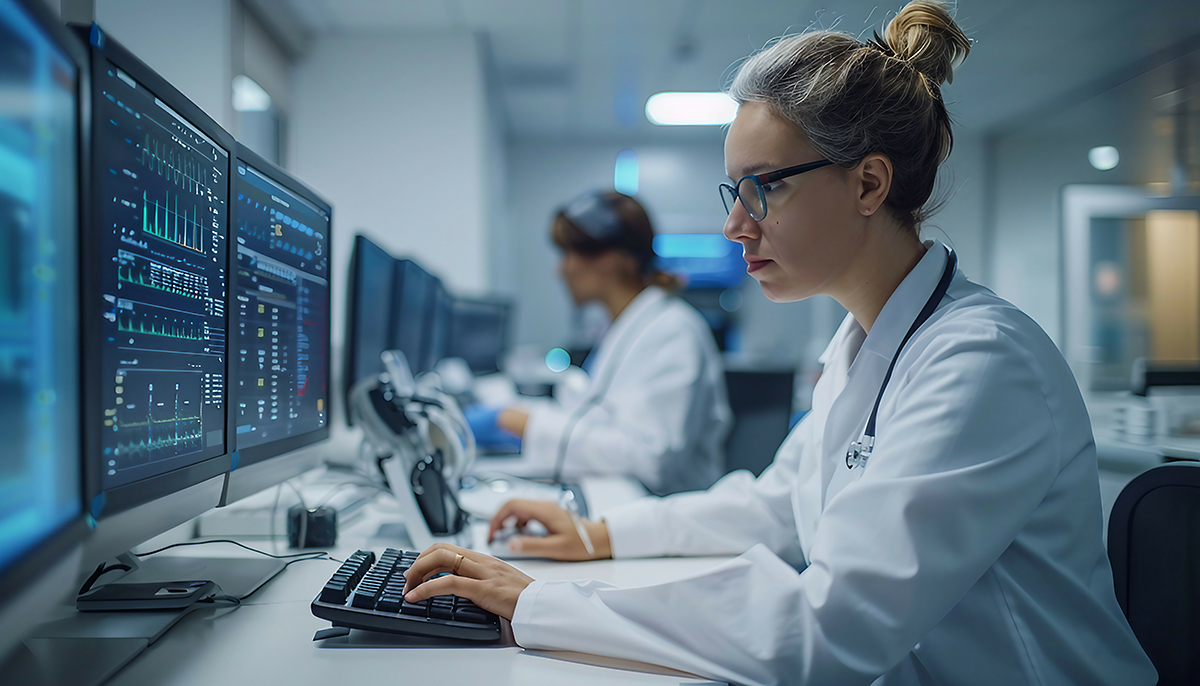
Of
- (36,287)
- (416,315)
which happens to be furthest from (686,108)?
(36,287)

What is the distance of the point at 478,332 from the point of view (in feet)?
9.34

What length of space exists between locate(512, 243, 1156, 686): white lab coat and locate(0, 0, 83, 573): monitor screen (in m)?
0.40

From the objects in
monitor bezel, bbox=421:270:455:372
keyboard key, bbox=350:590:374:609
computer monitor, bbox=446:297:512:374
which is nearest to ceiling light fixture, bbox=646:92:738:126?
computer monitor, bbox=446:297:512:374

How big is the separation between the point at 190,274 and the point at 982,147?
5556 mm

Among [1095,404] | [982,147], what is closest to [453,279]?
[1095,404]

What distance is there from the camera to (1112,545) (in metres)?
0.80

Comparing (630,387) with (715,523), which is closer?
(715,523)

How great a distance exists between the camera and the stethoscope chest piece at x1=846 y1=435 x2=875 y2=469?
0.75 m

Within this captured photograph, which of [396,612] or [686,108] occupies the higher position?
[686,108]

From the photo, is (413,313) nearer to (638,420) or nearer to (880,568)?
(638,420)

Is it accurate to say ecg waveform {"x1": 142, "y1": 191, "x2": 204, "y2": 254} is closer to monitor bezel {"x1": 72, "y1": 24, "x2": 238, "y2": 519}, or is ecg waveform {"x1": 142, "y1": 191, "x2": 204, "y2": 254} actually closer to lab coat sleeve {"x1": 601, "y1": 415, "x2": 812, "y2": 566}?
monitor bezel {"x1": 72, "y1": 24, "x2": 238, "y2": 519}

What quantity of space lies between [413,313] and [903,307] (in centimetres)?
115

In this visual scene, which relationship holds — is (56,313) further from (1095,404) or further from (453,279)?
(453,279)

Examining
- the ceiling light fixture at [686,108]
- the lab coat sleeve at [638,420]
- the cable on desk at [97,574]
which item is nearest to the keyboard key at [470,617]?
the cable on desk at [97,574]
